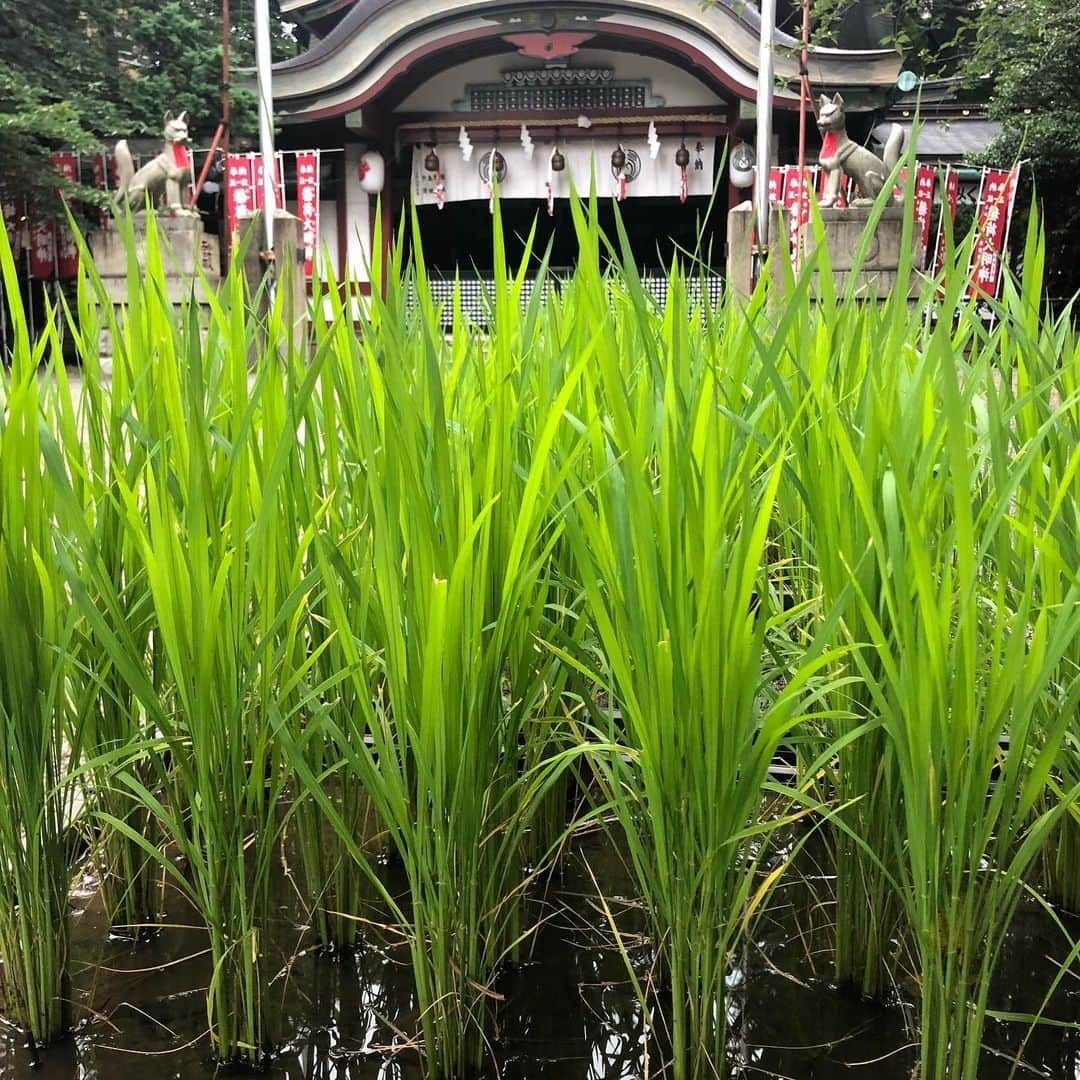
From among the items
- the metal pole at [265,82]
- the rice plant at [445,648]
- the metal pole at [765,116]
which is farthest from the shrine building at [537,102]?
the rice plant at [445,648]

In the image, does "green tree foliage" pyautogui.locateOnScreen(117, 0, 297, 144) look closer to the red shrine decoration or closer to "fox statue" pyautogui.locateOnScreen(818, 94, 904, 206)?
the red shrine decoration

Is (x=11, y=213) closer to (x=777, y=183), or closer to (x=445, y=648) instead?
(x=777, y=183)

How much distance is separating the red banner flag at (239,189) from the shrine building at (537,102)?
2.48 feet

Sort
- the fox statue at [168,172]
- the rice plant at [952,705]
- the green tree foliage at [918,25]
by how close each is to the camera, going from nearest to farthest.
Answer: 1. the rice plant at [952,705]
2. the fox statue at [168,172]
3. the green tree foliage at [918,25]

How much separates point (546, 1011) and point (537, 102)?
31.2 feet

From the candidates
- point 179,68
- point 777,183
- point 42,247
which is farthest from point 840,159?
point 179,68

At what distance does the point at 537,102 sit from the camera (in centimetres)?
927

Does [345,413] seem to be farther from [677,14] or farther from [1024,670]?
[677,14]

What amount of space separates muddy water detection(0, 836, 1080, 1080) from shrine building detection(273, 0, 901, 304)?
7.96 meters

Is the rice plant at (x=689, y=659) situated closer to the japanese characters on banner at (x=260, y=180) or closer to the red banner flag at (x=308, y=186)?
the japanese characters on banner at (x=260, y=180)

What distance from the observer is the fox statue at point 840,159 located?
22.1ft

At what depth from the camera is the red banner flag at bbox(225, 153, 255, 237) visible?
7.78 meters

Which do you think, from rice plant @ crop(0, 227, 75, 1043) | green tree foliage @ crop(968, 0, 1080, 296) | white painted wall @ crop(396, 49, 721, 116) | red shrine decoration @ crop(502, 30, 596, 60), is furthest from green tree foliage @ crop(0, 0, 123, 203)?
rice plant @ crop(0, 227, 75, 1043)

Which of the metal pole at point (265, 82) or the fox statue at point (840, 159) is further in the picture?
the fox statue at point (840, 159)
